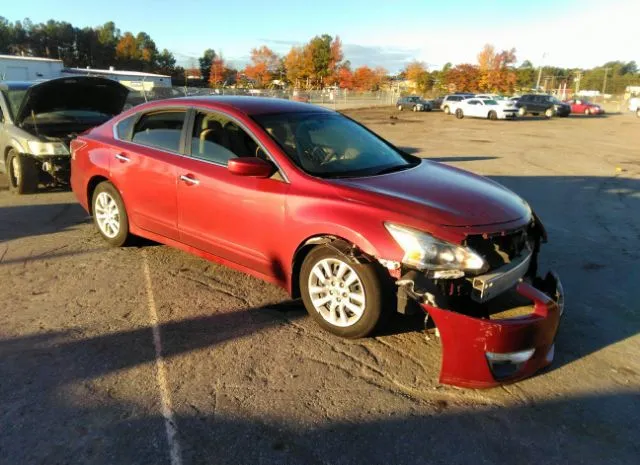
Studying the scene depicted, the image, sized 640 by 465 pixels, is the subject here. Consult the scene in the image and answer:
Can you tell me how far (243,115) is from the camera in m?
4.30

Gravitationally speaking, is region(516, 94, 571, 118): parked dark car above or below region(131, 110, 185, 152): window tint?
above

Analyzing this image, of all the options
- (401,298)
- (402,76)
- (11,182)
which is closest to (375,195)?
(401,298)

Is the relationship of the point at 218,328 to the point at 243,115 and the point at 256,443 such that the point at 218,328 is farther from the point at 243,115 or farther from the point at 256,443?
the point at 243,115

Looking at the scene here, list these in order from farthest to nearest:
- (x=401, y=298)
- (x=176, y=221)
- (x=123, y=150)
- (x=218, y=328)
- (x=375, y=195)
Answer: (x=123, y=150)
(x=176, y=221)
(x=218, y=328)
(x=375, y=195)
(x=401, y=298)

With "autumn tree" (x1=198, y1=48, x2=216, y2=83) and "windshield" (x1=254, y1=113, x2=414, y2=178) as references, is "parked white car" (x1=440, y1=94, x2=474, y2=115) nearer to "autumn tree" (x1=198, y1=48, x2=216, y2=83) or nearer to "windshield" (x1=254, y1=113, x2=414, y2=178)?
"windshield" (x1=254, y1=113, x2=414, y2=178)

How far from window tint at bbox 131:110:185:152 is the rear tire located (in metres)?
3.72

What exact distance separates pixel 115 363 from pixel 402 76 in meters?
100

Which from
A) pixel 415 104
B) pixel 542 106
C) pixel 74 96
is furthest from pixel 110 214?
pixel 415 104

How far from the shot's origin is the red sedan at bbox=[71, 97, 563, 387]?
123 inches

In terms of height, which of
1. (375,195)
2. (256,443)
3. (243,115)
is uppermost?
(243,115)

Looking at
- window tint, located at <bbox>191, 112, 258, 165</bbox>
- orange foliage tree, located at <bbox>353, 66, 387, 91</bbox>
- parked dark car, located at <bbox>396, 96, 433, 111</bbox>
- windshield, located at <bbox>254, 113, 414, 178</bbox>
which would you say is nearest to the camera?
windshield, located at <bbox>254, 113, 414, 178</bbox>

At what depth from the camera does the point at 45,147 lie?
24.9ft

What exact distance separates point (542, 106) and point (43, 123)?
1565 inches

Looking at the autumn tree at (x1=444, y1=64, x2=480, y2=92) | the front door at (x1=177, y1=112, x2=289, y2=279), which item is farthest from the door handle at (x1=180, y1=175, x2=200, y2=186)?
the autumn tree at (x1=444, y1=64, x2=480, y2=92)
